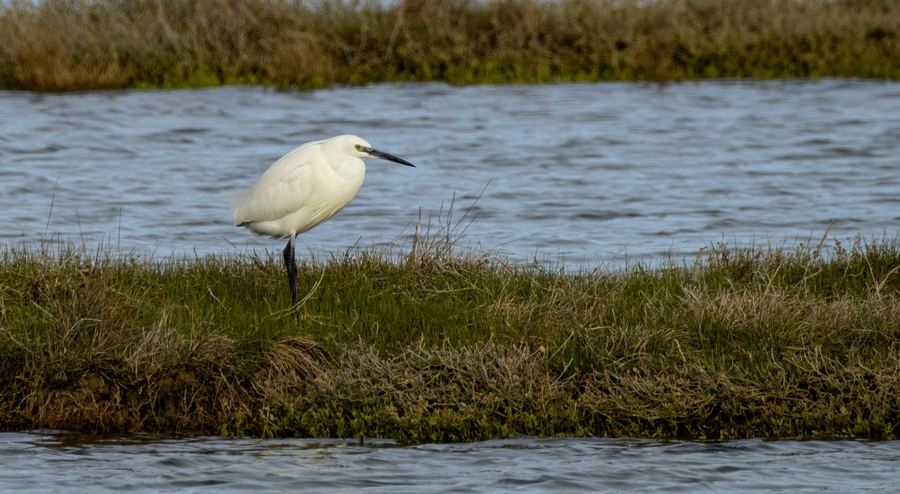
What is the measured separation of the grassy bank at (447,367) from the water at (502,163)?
2.74 meters

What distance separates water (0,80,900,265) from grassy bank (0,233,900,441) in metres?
2.74

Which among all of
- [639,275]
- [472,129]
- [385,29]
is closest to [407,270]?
[639,275]

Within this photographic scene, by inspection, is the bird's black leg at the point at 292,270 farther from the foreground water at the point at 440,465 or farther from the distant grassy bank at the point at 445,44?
the distant grassy bank at the point at 445,44

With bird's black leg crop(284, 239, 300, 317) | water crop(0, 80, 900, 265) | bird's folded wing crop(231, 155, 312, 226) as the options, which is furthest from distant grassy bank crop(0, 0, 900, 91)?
bird's black leg crop(284, 239, 300, 317)

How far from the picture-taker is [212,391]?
6.05 meters

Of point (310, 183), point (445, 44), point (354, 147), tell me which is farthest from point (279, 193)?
point (445, 44)

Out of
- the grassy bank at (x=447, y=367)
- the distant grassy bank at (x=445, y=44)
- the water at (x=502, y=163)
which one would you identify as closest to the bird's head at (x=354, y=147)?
the grassy bank at (x=447, y=367)

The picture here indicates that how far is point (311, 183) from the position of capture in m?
7.34

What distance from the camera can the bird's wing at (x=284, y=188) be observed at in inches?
290

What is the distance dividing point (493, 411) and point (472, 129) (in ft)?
43.0

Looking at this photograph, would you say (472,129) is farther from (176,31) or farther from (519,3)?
(176,31)

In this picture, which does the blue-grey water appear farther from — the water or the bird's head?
the bird's head

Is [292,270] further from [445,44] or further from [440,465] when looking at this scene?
[445,44]

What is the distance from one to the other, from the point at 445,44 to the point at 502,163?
5.07 metres
